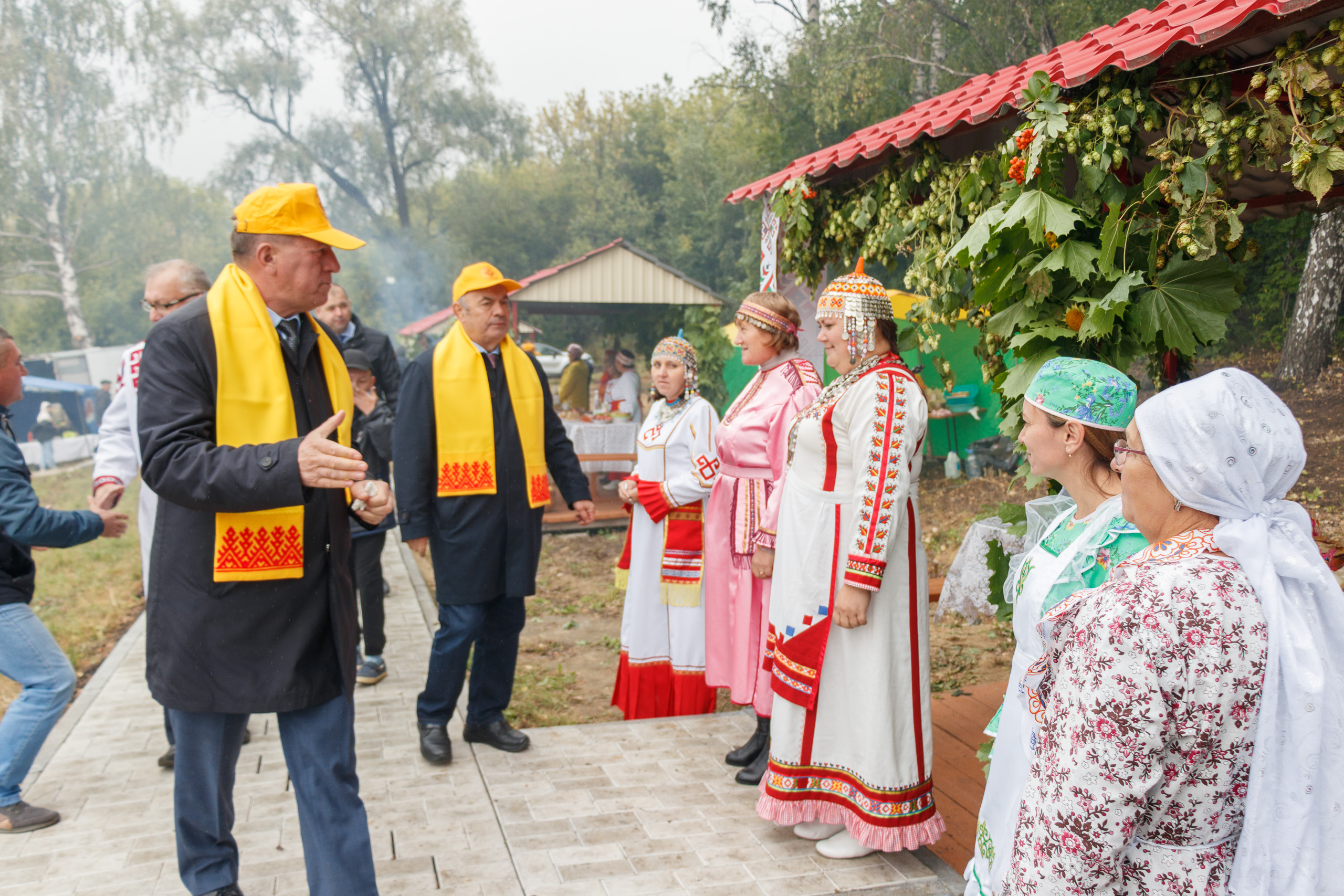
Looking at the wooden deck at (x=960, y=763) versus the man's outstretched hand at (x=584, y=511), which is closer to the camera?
the wooden deck at (x=960, y=763)

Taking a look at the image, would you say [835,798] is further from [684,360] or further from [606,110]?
[606,110]

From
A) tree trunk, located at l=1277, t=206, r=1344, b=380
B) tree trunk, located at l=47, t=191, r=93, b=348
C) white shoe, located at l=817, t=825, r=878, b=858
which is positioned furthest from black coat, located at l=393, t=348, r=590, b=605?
tree trunk, located at l=47, t=191, r=93, b=348

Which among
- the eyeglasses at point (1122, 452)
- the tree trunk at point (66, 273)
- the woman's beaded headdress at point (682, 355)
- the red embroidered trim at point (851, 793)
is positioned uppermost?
the tree trunk at point (66, 273)

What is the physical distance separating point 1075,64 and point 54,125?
41256mm

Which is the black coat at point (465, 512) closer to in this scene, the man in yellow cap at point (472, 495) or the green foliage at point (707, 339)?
the man in yellow cap at point (472, 495)

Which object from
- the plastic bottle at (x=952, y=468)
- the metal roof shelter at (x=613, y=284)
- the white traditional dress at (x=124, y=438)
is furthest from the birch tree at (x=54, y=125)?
the white traditional dress at (x=124, y=438)

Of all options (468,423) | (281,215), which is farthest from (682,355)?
(281,215)

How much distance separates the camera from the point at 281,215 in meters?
2.59

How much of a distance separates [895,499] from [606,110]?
3758 centimetres

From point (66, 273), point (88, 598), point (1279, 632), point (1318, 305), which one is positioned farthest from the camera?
point (66, 273)

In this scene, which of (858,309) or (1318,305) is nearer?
(858,309)

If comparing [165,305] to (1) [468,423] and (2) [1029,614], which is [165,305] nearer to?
(1) [468,423]

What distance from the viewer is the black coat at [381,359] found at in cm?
568

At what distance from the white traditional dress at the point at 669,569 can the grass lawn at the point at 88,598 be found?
9.93 ft
